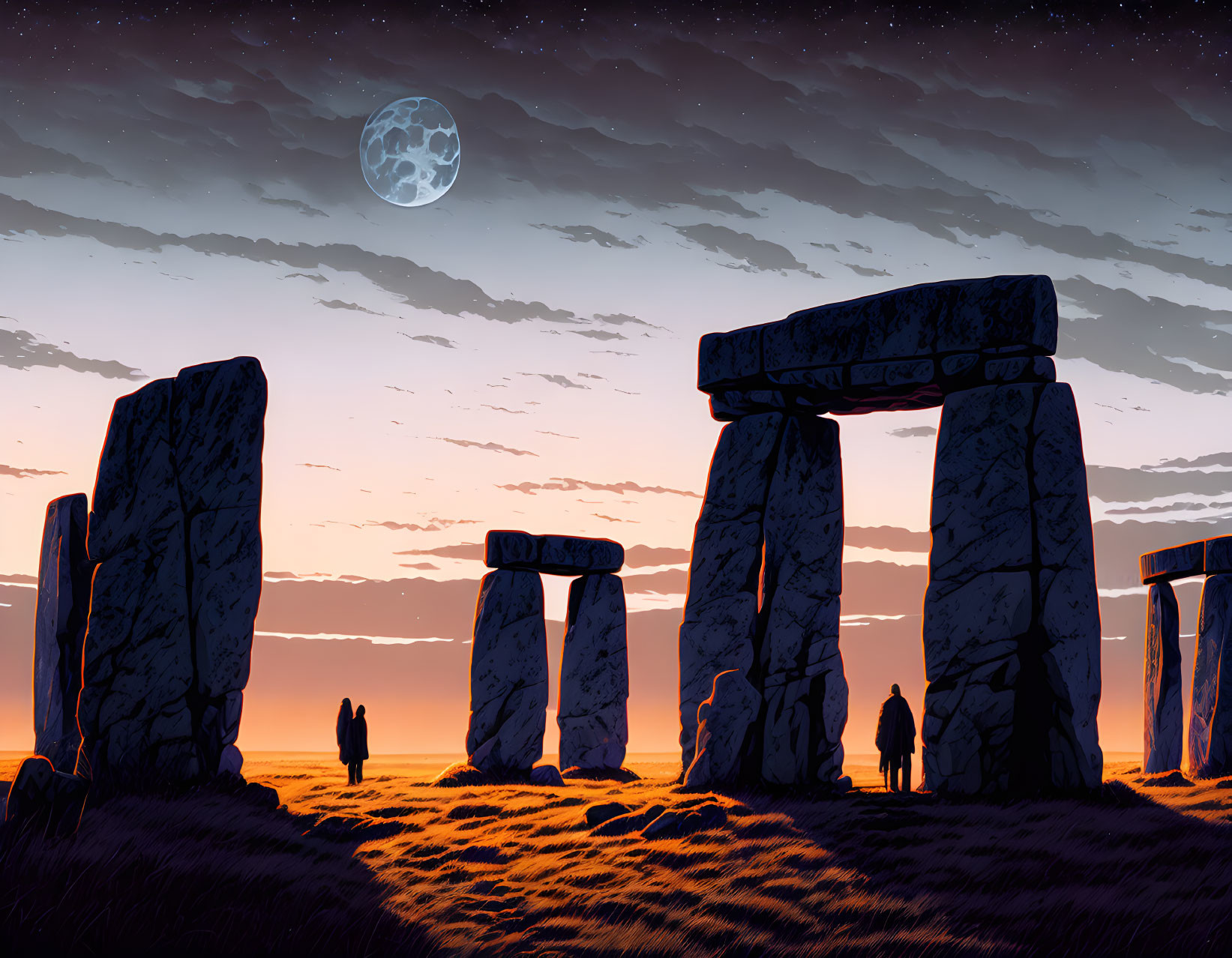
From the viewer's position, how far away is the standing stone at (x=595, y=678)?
18422 millimetres

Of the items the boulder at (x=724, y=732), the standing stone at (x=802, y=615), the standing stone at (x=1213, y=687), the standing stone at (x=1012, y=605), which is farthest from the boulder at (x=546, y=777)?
the standing stone at (x=1213, y=687)

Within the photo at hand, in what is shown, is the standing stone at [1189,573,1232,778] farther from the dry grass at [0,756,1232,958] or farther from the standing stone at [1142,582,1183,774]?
the dry grass at [0,756,1232,958]

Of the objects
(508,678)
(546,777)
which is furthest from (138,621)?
(546,777)

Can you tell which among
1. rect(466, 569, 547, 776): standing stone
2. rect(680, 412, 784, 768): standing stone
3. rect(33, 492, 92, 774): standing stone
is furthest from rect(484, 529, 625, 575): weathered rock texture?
rect(33, 492, 92, 774): standing stone

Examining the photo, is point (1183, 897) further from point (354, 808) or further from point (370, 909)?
point (354, 808)

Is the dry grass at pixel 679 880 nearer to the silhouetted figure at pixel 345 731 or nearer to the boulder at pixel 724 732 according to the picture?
the boulder at pixel 724 732

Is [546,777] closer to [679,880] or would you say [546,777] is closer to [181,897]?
[679,880]

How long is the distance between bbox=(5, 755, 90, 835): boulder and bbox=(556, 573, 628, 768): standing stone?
10.6 m

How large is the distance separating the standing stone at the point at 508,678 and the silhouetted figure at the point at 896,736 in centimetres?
533

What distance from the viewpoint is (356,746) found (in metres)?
15.4

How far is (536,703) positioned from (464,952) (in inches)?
361

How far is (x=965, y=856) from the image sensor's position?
8.58m

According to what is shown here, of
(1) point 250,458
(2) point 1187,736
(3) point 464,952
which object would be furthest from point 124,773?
(2) point 1187,736

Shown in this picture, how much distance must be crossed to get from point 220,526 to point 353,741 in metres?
5.16
